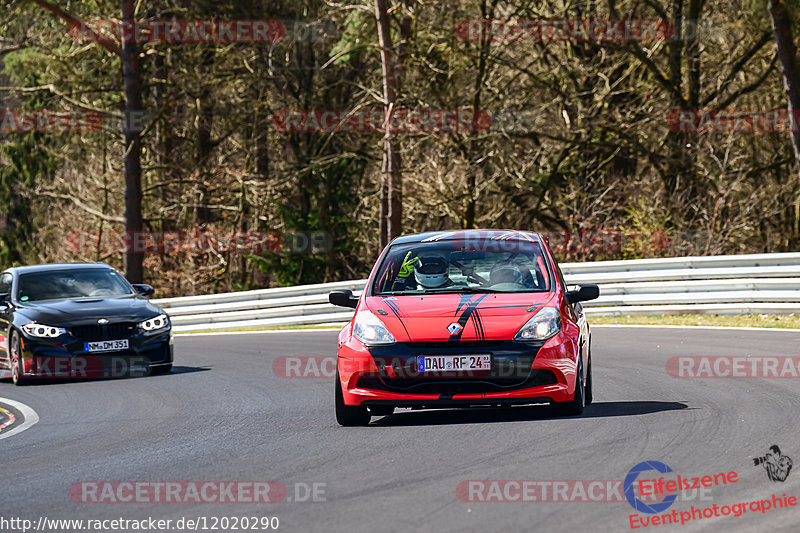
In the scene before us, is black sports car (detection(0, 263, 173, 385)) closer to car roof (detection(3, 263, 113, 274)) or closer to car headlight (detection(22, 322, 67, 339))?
car headlight (detection(22, 322, 67, 339))

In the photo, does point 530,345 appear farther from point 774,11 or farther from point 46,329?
point 774,11

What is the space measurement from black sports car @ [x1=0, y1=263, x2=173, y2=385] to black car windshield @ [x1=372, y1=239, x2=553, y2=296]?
19.3 ft

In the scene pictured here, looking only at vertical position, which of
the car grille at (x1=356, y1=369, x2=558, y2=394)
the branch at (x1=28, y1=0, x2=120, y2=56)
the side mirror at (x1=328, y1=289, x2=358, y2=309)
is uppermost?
the branch at (x1=28, y1=0, x2=120, y2=56)

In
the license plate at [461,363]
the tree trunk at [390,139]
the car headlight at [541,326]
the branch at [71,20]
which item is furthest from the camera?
the branch at [71,20]

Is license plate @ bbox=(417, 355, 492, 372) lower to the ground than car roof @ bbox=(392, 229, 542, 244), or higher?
lower

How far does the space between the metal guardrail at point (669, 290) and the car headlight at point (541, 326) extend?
1093cm

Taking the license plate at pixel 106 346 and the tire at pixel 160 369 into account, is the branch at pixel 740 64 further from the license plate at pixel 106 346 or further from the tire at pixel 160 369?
the license plate at pixel 106 346

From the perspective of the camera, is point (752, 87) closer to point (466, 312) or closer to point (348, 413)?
point (466, 312)

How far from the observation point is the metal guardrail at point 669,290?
64.5ft

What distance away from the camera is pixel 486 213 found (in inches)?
1268

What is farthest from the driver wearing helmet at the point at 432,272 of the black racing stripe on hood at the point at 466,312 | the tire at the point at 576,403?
the tire at the point at 576,403

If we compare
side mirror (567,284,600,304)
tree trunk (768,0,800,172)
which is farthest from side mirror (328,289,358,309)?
tree trunk (768,0,800,172)

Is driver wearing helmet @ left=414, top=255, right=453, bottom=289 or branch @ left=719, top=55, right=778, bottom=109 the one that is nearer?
driver wearing helmet @ left=414, top=255, right=453, bottom=289

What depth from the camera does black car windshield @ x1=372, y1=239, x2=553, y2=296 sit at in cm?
1004
